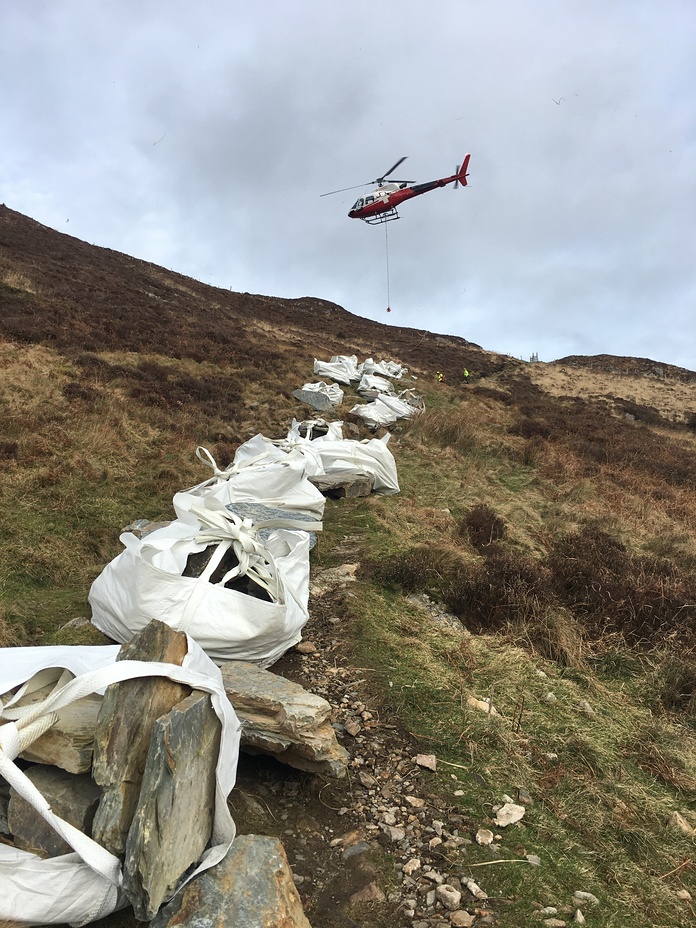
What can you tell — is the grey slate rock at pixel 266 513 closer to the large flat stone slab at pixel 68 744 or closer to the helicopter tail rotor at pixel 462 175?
the large flat stone slab at pixel 68 744

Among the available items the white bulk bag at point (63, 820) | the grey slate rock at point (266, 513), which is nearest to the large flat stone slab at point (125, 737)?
the white bulk bag at point (63, 820)

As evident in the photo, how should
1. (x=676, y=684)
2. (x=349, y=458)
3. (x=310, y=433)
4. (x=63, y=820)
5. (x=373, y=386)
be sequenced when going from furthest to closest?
(x=373, y=386)
(x=310, y=433)
(x=349, y=458)
(x=676, y=684)
(x=63, y=820)

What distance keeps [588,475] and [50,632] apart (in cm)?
998

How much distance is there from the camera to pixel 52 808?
1.80 meters

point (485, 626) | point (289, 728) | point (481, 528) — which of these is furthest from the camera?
point (481, 528)

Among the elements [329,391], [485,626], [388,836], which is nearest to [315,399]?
[329,391]

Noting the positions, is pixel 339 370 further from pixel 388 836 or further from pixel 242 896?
pixel 242 896

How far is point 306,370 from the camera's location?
1579 centimetres

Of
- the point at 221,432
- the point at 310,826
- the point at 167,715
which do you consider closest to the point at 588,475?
the point at 221,432

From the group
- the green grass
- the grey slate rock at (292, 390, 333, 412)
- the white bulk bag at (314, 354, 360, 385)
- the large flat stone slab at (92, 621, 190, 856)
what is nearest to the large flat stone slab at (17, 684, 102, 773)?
the large flat stone slab at (92, 621, 190, 856)

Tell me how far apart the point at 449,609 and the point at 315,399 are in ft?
29.0

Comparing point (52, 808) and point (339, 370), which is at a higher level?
point (339, 370)

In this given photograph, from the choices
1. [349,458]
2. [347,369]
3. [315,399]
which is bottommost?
[349,458]

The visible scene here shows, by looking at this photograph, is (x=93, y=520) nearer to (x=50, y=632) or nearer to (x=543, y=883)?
(x=50, y=632)
